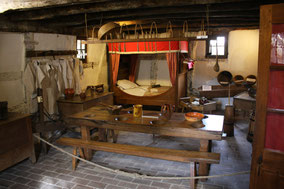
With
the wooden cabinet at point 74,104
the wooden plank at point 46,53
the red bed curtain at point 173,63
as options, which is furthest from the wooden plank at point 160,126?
the red bed curtain at point 173,63

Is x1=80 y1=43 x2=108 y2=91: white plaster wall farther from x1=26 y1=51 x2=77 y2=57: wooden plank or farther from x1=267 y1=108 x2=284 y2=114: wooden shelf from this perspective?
x1=267 y1=108 x2=284 y2=114: wooden shelf

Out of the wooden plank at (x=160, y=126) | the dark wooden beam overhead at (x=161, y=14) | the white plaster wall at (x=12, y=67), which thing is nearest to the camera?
the wooden plank at (x=160, y=126)

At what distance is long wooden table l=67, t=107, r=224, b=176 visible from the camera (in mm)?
3993

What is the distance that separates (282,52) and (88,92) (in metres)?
6.37

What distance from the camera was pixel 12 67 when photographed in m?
5.52

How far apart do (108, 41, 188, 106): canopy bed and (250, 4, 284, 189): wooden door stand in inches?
195

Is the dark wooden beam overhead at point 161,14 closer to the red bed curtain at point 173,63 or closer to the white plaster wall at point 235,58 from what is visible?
the red bed curtain at point 173,63

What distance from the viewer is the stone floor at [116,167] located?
4.07 metres

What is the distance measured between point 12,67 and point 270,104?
5.22 m

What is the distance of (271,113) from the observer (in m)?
2.46

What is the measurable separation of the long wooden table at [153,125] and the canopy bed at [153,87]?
299cm

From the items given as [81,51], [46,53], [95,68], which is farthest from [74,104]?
[95,68]

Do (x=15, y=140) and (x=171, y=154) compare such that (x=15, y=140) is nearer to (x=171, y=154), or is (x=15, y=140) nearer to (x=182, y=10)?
(x=171, y=154)

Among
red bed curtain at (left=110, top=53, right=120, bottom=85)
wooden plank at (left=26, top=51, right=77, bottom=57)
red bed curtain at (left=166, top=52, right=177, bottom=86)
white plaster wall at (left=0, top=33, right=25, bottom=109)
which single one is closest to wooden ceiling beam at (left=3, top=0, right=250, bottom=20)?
white plaster wall at (left=0, top=33, right=25, bottom=109)
